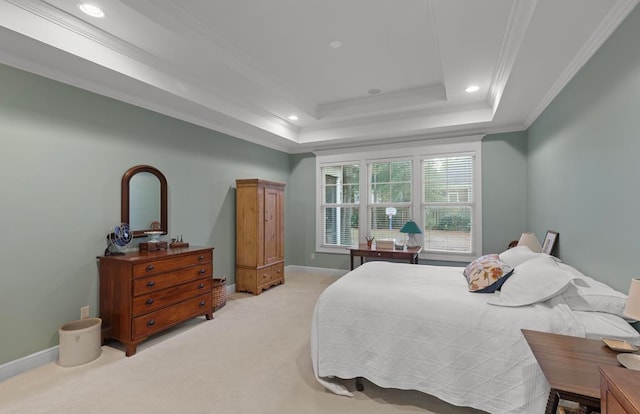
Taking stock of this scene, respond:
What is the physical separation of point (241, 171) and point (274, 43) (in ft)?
8.06

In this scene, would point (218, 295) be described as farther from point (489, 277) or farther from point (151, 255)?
point (489, 277)

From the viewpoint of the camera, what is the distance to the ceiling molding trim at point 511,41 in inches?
81.7

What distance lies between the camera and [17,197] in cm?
247

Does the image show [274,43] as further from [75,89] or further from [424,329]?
[424,329]

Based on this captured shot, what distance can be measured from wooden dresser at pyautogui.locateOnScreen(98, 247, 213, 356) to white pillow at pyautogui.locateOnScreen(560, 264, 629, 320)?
3365 millimetres

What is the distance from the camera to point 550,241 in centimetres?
321

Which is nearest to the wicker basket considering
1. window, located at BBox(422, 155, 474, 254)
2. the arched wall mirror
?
the arched wall mirror

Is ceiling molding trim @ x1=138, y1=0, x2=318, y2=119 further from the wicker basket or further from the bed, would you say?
the wicker basket

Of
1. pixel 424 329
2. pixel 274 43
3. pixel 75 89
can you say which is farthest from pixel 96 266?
pixel 424 329

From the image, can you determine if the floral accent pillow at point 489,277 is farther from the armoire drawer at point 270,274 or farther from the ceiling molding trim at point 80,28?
the ceiling molding trim at point 80,28

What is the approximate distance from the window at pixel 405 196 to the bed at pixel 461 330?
2750 millimetres

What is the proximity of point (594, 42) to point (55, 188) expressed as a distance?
4.63 meters

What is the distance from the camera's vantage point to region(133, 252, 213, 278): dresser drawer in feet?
9.18

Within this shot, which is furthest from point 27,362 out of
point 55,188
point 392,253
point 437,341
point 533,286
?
point 392,253
